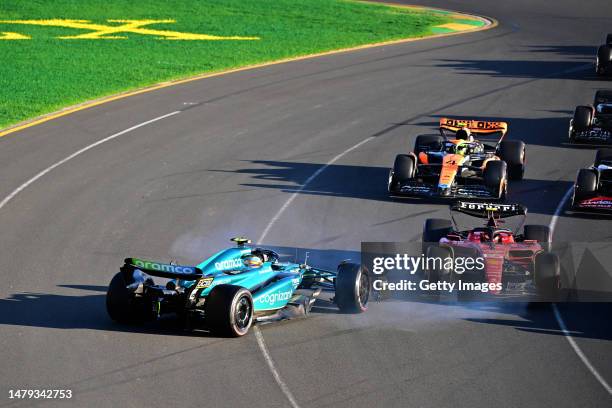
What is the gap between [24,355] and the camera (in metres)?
16.0

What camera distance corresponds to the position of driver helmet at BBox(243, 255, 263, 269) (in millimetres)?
18312

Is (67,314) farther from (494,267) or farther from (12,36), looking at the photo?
(12,36)

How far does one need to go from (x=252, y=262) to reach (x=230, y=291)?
6.54ft

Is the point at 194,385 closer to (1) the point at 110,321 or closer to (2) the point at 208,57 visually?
(1) the point at 110,321

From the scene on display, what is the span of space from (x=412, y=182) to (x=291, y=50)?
2547cm

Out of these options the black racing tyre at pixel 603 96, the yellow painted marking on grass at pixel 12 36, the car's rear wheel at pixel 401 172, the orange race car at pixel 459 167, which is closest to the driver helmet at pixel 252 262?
the orange race car at pixel 459 167

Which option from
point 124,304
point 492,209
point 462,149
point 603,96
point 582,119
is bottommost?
point 124,304

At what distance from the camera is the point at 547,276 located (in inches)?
717

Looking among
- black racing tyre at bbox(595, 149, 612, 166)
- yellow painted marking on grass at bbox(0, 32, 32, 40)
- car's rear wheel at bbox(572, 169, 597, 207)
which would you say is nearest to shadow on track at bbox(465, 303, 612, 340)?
car's rear wheel at bbox(572, 169, 597, 207)

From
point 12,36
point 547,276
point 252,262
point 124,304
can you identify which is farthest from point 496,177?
point 12,36

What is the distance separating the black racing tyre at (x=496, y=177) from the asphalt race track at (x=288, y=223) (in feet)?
3.85

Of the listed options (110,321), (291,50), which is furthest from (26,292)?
(291,50)

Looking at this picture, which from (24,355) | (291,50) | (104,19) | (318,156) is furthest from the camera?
(104,19)

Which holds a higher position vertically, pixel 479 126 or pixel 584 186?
pixel 479 126
